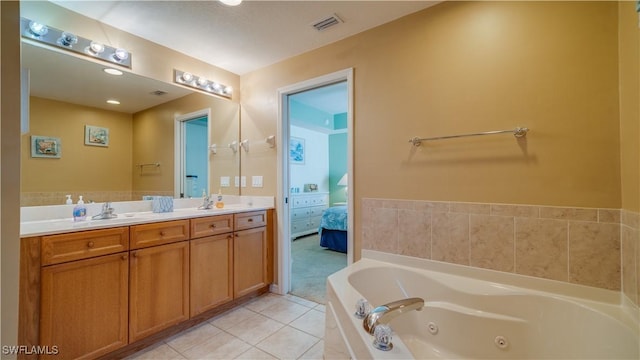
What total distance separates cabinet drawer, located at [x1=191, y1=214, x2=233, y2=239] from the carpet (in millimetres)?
1003

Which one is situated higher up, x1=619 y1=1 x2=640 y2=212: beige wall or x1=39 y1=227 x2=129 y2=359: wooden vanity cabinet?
x1=619 y1=1 x2=640 y2=212: beige wall

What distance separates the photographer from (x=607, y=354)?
1.18m

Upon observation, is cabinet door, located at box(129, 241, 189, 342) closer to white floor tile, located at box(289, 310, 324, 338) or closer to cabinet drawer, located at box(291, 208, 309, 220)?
white floor tile, located at box(289, 310, 324, 338)

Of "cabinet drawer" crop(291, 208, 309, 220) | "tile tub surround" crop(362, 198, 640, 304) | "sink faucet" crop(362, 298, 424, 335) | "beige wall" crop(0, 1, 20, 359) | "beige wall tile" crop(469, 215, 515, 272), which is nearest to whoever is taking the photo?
"beige wall" crop(0, 1, 20, 359)

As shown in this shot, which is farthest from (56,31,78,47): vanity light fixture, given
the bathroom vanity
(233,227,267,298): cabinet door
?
(233,227,267,298): cabinet door

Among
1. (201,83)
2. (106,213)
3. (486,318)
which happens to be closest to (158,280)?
(106,213)

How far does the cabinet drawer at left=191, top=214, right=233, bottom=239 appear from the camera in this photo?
6.84 feet

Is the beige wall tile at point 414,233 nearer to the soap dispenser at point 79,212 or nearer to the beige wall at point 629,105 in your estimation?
the beige wall at point 629,105

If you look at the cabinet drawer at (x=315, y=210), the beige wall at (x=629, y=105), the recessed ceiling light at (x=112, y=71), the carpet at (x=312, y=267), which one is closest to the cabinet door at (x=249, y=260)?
the carpet at (x=312, y=267)

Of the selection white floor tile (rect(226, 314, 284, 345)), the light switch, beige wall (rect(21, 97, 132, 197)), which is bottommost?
white floor tile (rect(226, 314, 284, 345))

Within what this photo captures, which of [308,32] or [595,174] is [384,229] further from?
[308,32]

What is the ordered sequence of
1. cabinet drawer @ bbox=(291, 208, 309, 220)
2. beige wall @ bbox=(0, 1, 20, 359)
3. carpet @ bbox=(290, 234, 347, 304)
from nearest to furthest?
beige wall @ bbox=(0, 1, 20, 359) < carpet @ bbox=(290, 234, 347, 304) < cabinet drawer @ bbox=(291, 208, 309, 220)

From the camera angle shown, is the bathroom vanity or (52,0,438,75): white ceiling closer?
the bathroom vanity

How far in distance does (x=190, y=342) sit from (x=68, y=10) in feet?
8.24
